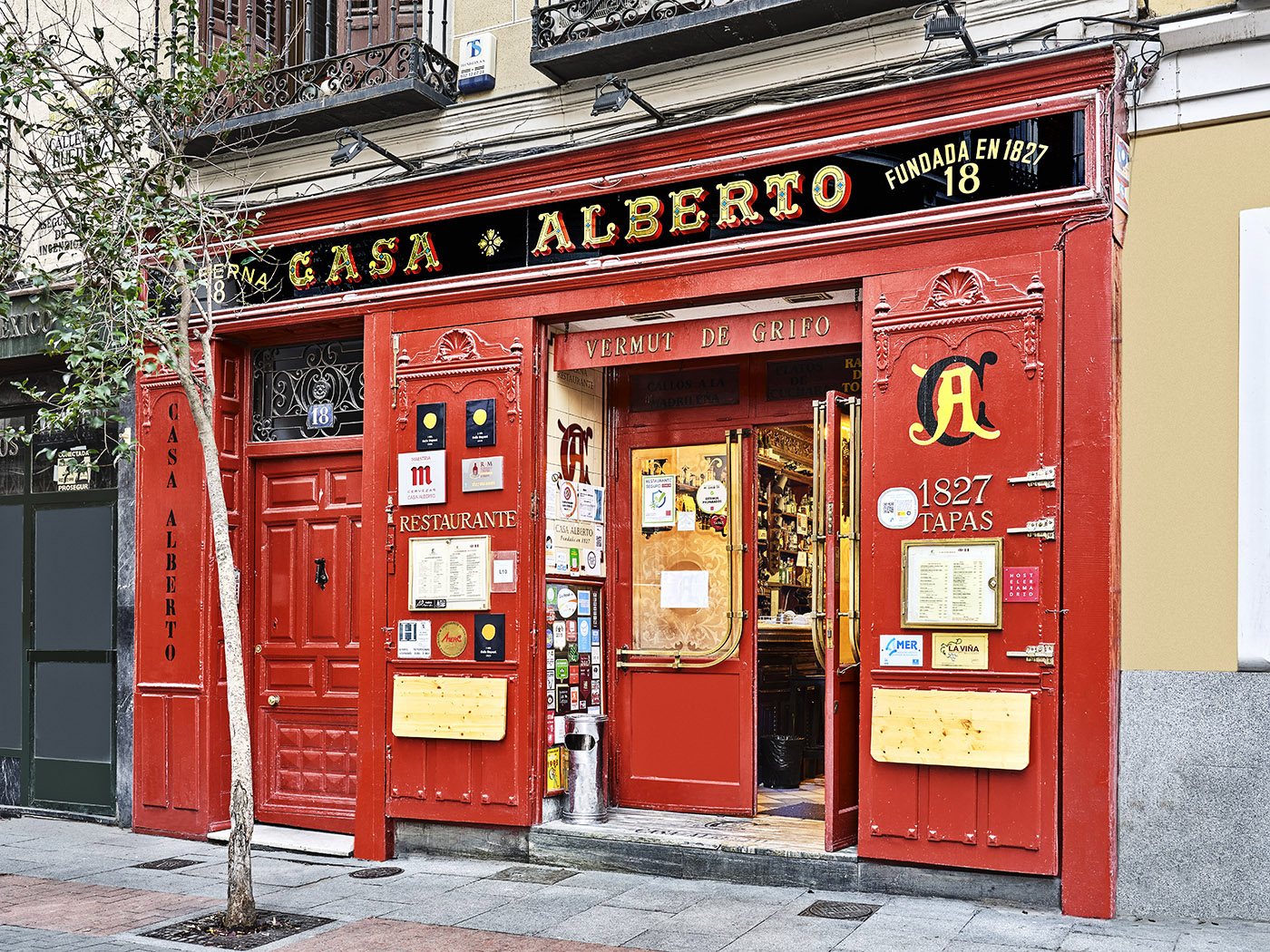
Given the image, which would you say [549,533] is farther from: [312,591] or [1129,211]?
[1129,211]

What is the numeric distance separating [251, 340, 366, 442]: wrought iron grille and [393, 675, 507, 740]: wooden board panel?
2015 mm

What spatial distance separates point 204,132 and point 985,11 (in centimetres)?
515

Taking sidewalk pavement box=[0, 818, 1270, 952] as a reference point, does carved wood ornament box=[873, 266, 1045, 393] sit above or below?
above

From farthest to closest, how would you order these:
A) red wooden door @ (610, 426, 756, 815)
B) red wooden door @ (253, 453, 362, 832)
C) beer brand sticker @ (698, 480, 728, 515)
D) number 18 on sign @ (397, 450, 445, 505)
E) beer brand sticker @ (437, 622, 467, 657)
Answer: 1. red wooden door @ (253, 453, 362, 832)
2. beer brand sticker @ (698, 480, 728, 515)
3. red wooden door @ (610, 426, 756, 815)
4. number 18 on sign @ (397, 450, 445, 505)
5. beer brand sticker @ (437, 622, 467, 657)

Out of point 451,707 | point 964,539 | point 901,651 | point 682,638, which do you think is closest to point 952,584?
point 964,539

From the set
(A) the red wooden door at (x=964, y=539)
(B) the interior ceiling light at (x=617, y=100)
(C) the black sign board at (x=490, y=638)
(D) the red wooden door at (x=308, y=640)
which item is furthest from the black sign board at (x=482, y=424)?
(A) the red wooden door at (x=964, y=539)

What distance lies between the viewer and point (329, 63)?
8.98m

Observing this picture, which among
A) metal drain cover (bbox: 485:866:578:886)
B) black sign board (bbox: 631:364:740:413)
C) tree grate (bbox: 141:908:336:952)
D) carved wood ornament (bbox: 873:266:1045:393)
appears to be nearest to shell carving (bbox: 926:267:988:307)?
carved wood ornament (bbox: 873:266:1045:393)

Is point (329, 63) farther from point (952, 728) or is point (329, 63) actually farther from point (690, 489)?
point (952, 728)

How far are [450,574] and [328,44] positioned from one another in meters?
4.07

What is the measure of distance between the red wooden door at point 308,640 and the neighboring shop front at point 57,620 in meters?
1.16

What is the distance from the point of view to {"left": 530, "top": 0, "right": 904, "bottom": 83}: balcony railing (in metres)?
7.40

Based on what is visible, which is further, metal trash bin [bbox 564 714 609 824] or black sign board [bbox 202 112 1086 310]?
metal trash bin [bbox 564 714 609 824]

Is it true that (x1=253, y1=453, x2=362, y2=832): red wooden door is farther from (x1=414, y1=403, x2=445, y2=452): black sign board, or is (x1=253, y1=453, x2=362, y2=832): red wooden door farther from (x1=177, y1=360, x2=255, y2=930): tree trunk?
(x1=177, y1=360, x2=255, y2=930): tree trunk
